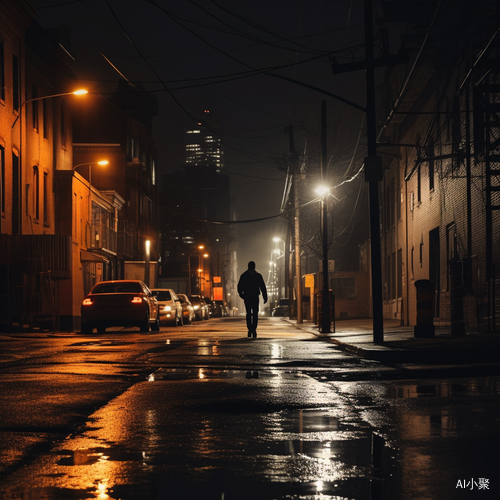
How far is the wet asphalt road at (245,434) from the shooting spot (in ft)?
14.5

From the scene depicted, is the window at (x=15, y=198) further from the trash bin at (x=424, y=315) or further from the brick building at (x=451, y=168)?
the trash bin at (x=424, y=315)

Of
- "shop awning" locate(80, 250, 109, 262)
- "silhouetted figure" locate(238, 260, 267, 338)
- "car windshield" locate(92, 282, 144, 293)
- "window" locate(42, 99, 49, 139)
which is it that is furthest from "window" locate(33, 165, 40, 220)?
"silhouetted figure" locate(238, 260, 267, 338)

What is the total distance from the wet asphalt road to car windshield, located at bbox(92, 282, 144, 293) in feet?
48.0

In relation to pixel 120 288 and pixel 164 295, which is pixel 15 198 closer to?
pixel 120 288

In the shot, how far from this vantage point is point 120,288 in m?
26.6

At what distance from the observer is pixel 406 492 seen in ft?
13.9

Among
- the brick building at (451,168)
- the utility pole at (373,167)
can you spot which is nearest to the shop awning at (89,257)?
the brick building at (451,168)

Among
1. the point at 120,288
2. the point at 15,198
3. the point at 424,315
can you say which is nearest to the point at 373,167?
the point at 424,315

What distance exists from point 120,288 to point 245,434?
2096cm

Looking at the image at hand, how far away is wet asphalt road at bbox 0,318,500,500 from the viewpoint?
4.41 meters

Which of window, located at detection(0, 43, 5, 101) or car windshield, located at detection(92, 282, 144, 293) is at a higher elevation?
window, located at detection(0, 43, 5, 101)

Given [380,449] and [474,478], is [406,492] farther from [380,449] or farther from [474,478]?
[380,449]

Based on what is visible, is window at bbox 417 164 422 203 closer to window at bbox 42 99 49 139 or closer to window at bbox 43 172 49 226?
window at bbox 43 172 49 226

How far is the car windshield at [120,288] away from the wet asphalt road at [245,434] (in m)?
14.6
